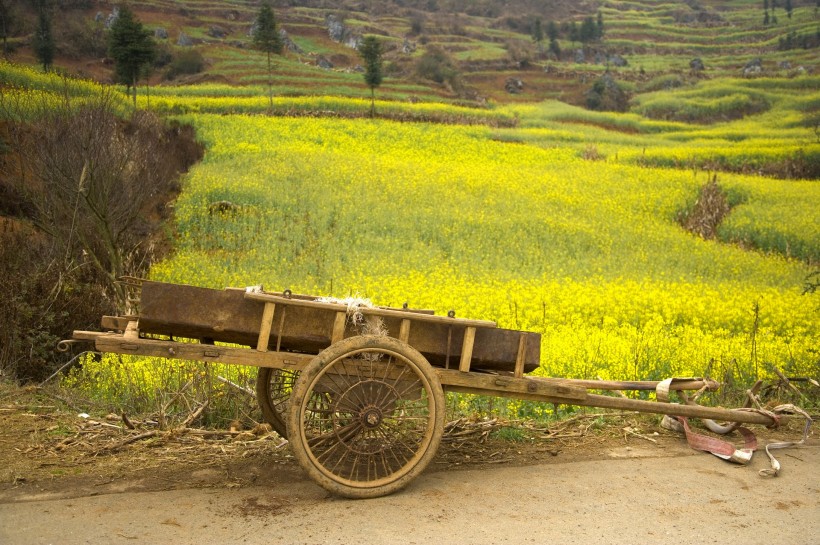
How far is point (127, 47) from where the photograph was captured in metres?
28.9

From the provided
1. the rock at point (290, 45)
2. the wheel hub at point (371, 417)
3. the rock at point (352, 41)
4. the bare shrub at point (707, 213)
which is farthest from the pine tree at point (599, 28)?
the wheel hub at point (371, 417)

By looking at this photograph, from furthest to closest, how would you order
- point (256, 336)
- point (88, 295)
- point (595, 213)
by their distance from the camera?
1. point (595, 213)
2. point (88, 295)
3. point (256, 336)

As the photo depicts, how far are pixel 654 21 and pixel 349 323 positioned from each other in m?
96.0

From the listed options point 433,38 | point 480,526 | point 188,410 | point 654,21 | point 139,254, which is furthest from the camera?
point 654,21

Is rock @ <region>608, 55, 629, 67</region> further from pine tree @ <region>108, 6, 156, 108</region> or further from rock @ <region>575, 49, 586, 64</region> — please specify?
pine tree @ <region>108, 6, 156, 108</region>

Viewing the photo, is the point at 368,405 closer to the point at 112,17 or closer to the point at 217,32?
the point at 112,17

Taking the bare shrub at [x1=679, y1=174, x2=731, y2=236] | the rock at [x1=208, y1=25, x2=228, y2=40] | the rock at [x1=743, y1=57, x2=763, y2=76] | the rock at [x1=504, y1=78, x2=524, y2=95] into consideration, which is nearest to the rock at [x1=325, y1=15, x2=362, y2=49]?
the rock at [x1=504, y1=78, x2=524, y2=95]

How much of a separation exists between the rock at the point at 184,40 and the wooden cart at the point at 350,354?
44386 millimetres

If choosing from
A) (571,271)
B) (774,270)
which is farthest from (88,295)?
(774,270)

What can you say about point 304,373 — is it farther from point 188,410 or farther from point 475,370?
point 188,410

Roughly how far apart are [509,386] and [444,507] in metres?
0.86

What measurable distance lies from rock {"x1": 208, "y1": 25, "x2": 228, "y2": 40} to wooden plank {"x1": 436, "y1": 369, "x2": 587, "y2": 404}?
165ft

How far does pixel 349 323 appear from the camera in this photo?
4.85 meters

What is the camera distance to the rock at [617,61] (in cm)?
7794
